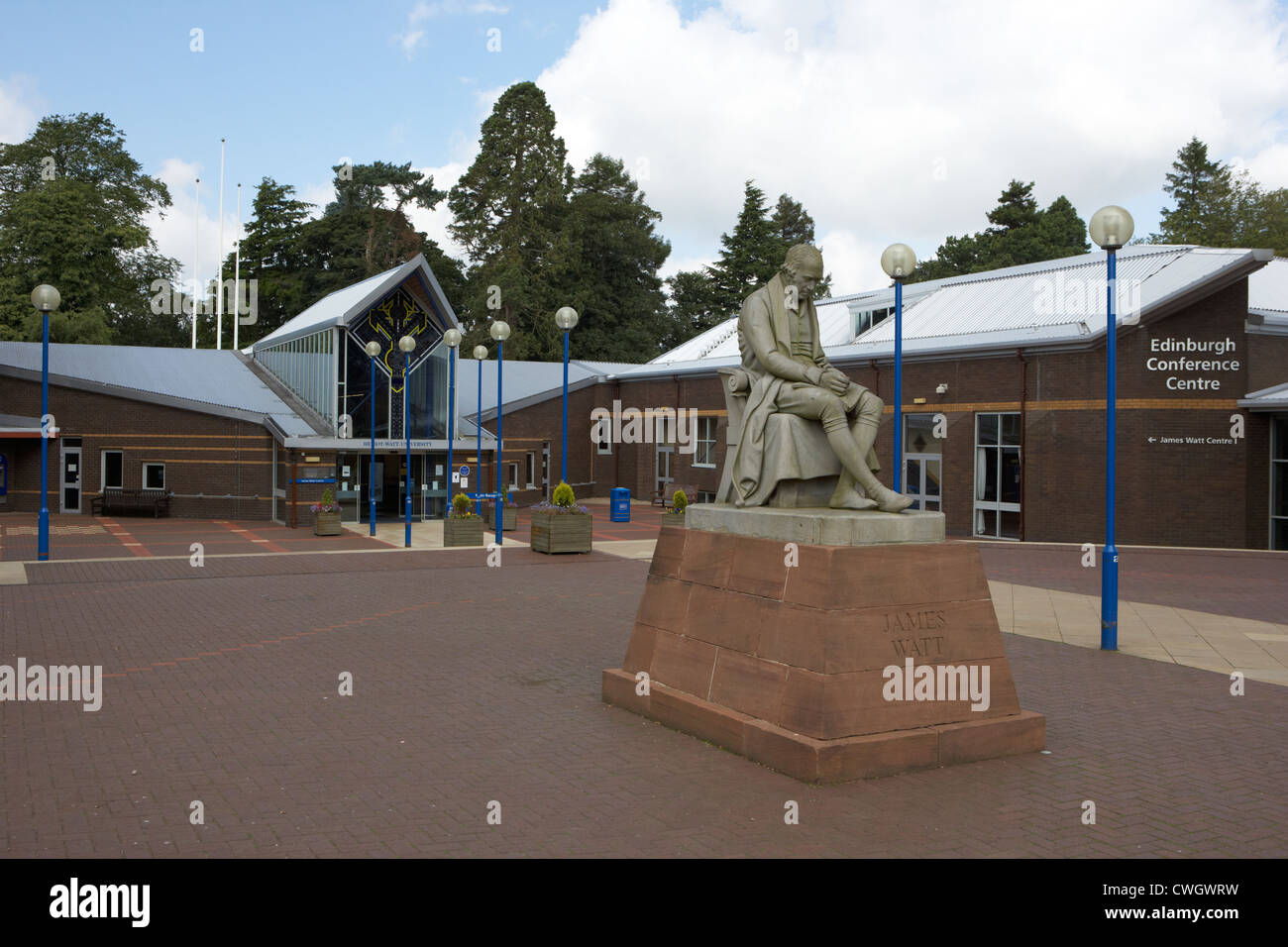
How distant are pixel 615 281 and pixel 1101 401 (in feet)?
122

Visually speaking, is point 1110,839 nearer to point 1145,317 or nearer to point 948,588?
point 948,588

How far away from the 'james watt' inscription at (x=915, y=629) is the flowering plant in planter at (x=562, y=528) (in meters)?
15.1

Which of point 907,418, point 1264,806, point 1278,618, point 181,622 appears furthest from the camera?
point 907,418

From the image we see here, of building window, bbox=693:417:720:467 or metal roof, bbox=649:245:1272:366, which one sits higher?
metal roof, bbox=649:245:1272:366

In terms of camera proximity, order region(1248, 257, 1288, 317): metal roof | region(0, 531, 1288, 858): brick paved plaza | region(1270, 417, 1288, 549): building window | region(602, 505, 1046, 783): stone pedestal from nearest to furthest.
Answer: region(0, 531, 1288, 858): brick paved plaza < region(602, 505, 1046, 783): stone pedestal < region(1270, 417, 1288, 549): building window < region(1248, 257, 1288, 317): metal roof

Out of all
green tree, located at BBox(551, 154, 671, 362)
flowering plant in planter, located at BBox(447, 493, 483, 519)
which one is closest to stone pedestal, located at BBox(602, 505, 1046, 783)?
flowering plant in planter, located at BBox(447, 493, 483, 519)

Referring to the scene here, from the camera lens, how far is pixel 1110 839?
5.93 meters

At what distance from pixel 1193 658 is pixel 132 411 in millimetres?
29853

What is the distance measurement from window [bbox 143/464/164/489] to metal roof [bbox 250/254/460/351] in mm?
5991

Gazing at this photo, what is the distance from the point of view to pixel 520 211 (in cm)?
5128

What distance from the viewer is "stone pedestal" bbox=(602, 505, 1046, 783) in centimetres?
706

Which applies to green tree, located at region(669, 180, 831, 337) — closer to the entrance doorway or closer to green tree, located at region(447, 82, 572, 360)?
green tree, located at region(447, 82, 572, 360)

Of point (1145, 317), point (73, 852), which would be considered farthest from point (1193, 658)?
point (1145, 317)

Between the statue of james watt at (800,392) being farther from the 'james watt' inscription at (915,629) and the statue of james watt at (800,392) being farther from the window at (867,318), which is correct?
the window at (867,318)
